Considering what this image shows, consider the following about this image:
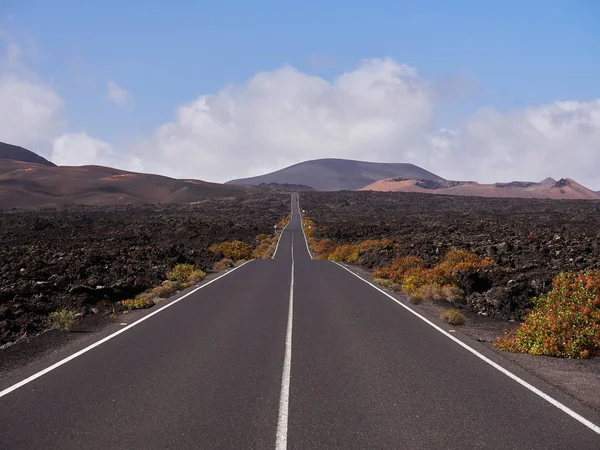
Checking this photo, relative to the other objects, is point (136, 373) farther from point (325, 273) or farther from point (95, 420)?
point (325, 273)

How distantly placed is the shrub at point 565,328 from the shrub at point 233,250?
32.2 m

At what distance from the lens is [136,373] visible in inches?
360

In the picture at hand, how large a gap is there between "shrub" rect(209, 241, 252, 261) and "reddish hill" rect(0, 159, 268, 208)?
10080cm

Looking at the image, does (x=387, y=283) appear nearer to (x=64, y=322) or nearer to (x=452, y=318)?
(x=452, y=318)

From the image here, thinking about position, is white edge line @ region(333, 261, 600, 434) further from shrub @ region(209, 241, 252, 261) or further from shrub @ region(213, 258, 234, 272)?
shrub @ region(209, 241, 252, 261)

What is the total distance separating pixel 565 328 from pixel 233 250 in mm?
35543

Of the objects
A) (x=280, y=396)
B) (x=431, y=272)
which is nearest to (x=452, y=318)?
(x=431, y=272)

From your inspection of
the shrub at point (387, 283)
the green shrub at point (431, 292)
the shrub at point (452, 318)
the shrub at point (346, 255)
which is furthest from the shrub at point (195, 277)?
the shrub at point (346, 255)

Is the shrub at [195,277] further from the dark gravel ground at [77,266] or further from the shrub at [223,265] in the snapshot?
the shrub at [223,265]

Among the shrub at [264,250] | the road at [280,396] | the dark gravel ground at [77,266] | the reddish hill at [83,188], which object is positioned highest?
the reddish hill at [83,188]

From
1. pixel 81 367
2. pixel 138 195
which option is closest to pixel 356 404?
pixel 81 367

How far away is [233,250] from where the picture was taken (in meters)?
45.3

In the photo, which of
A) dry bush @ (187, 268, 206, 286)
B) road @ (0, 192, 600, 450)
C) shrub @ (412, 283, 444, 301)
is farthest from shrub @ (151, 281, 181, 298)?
shrub @ (412, 283, 444, 301)

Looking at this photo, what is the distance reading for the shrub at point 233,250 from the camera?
44.0m
